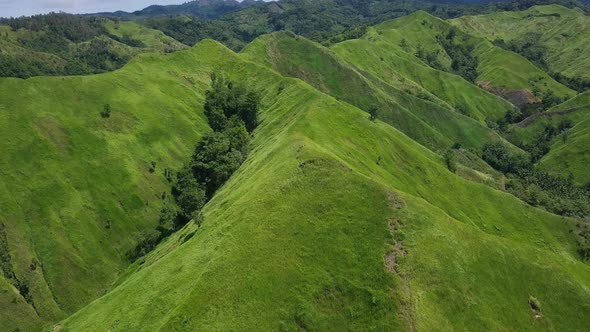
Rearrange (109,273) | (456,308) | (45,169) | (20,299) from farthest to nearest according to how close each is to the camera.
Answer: (45,169) → (109,273) → (20,299) → (456,308)

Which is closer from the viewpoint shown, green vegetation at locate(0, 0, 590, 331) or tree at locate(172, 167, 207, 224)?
green vegetation at locate(0, 0, 590, 331)

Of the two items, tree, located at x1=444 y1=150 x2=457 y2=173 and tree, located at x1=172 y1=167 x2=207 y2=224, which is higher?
tree, located at x1=172 y1=167 x2=207 y2=224

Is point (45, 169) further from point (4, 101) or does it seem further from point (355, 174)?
point (355, 174)

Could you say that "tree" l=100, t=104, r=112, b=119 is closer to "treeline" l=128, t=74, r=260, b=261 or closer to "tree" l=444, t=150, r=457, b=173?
"treeline" l=128, t=74, r=260, b=261

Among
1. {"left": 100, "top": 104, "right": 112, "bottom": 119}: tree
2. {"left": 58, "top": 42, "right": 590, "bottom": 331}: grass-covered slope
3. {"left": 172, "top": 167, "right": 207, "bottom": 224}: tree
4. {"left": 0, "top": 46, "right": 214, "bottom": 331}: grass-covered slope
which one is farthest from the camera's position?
{"left": 100, "top": 104, "right": 112, "bottom": 119}: tree

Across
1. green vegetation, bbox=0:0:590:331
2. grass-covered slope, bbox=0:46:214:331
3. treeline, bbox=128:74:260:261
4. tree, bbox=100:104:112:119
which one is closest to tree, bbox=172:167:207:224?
treeline, bbox=128:74:260:261

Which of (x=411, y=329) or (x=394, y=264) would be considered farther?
(x=394, y=264)

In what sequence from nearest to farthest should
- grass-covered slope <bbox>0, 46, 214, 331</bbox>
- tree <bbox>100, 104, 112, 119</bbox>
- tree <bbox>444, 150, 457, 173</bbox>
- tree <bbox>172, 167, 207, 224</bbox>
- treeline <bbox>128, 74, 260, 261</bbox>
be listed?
grass-covered slope <bbox>0, 46, 214, 331</bbox> → treeline <bbox>128, 74, 260, 261</bbox> → tree <bbox>172, 167, 207, 224</bbox> → tree <bbox>100, 104, 112, 119</bbox> → tree <bbox>444, 150, 457, 173</bbox>

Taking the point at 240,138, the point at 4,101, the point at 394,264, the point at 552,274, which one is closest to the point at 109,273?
the point at 240,138
